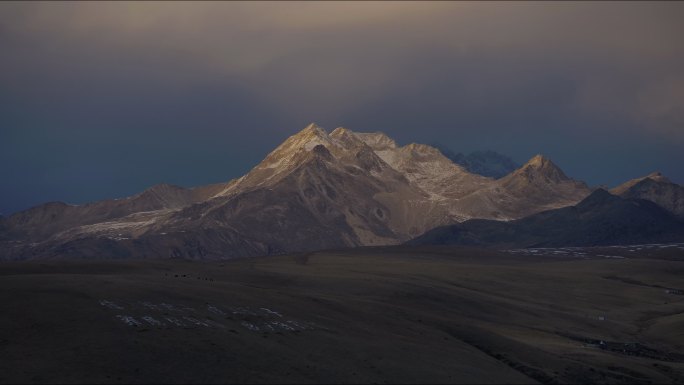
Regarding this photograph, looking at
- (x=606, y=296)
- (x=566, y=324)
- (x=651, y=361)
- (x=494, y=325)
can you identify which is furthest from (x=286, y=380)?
(x=606, y=296)

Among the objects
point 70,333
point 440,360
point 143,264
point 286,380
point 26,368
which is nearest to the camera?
point 26,368

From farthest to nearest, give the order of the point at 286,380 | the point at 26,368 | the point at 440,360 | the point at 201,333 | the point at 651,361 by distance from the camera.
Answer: the point at 651,361
the point at 440,360
the point at 201,333
the point at 286,380
the point at 26,368

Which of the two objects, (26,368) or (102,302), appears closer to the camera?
(26,368)

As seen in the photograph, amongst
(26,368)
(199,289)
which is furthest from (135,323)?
(199,289)

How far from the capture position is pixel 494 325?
129 meters

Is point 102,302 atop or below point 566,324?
atop

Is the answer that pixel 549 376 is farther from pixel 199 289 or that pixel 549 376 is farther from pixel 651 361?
pixel 199 289

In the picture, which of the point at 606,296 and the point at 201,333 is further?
the point at 606,296

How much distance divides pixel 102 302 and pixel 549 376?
44441 millimetres

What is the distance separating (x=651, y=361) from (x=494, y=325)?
3132 centimetres

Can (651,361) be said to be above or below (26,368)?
below

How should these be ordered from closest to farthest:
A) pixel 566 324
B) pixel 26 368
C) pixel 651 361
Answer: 1. pixel 26 368
2. pixel 651 361
3. pixel 566 324

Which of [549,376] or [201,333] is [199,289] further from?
[549,376]

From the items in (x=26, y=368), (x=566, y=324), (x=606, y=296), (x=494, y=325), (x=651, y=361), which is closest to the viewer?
(x=26, y=368)
